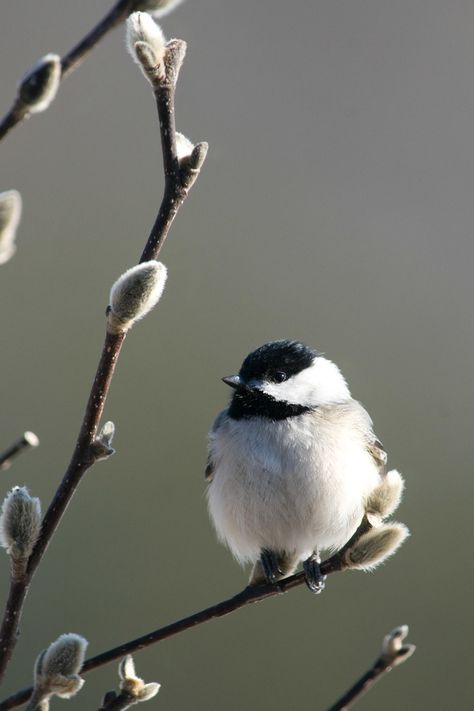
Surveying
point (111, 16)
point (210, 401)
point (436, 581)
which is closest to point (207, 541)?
point (210, 401)

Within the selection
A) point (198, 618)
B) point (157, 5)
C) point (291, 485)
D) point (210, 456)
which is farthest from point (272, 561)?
point (157, 5)

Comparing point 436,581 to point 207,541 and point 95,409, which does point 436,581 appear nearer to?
point 207,541

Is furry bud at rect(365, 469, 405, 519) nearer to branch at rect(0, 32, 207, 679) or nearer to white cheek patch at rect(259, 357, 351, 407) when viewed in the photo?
branch at rect(0, 32, 207, 679)

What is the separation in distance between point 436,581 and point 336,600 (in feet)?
1.33

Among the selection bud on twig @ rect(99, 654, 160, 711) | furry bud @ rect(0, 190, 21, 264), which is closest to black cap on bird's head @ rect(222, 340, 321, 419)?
bud on twig @ rect(99, 654, 160, 711)

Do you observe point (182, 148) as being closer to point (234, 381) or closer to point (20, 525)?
point (20, 525)

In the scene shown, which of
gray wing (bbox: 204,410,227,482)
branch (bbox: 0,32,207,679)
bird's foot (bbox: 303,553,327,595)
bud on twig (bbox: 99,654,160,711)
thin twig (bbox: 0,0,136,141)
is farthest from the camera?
gray wing (bbox: 204,410,227,482)

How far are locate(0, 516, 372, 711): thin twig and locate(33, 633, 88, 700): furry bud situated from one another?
2 cm

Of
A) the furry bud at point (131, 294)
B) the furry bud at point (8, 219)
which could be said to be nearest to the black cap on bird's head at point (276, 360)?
the furry bud at point (131, 294)

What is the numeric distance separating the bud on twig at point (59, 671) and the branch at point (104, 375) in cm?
4

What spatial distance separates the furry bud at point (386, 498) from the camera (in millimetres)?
1082

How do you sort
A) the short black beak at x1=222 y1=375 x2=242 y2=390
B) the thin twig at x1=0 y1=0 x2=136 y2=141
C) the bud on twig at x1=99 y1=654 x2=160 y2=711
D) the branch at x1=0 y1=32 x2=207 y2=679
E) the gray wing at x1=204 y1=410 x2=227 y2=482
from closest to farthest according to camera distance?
the thin twig at x1=0 y1=0 x2=136 y2=141
the branch at x1=0 y1=32 x2=207 y2=679
the bud on twig at x1=99 y1=654 x2=160 y2=711
the short black beak at x1=222 y1=375 x2=242 y2=390
the gray wing at x1=204 y1=410 x2=227 y2=482

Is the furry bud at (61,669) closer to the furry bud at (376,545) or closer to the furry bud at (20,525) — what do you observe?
the furry bud at (20,525)

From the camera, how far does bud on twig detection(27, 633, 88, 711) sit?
733 millimetres
